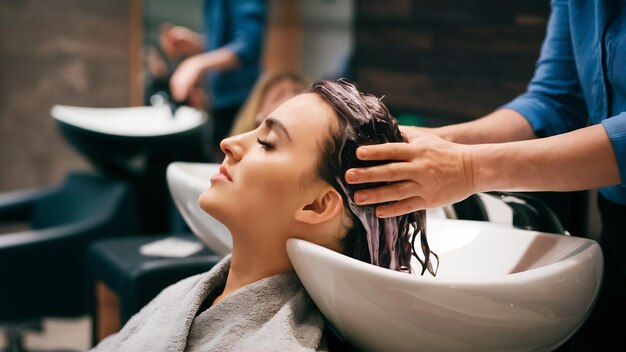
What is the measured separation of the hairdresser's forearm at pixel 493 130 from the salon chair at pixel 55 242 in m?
1.79

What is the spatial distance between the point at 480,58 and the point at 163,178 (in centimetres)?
148

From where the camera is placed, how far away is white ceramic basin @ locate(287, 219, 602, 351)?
0.87 metres

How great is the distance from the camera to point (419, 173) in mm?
924

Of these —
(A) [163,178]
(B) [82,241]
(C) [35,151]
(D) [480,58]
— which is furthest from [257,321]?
(C) [35,151]

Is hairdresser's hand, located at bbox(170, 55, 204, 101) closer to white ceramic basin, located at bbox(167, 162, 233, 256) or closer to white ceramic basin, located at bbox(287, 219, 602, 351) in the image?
white ceramic basin, located at bbox(167, 162, 233, 256)

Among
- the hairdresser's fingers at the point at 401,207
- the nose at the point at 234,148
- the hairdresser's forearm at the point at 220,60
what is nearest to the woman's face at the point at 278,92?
the hairdresser's forearm at the point at 220,60

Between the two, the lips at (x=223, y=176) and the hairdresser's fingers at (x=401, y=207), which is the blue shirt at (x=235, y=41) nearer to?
the lips at (x=223, y=176)

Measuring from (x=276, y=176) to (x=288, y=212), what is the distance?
0.06 metres

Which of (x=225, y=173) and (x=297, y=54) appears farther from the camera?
(x=297, y=54)

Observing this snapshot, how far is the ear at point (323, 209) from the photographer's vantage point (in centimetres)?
103

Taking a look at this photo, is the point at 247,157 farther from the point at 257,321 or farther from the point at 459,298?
the point at 459,298

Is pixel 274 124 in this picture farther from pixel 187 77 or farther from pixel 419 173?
pixel 187 77

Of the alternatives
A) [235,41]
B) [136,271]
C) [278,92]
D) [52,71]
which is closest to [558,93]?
[136,271]

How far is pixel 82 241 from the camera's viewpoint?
2643 mm
